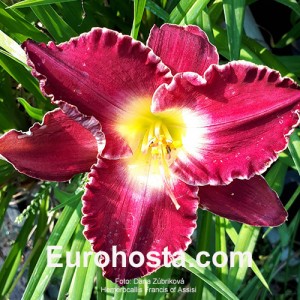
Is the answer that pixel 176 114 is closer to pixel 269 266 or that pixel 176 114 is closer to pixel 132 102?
pixel 132 102

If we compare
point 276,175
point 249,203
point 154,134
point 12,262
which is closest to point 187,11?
point 154,134

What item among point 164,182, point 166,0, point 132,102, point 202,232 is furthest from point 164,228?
point 166,0

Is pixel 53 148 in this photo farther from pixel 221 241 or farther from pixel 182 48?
pixel 221 241

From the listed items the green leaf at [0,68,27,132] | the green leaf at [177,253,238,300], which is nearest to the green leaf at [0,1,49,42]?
the green leaf at [0,68,27,132]

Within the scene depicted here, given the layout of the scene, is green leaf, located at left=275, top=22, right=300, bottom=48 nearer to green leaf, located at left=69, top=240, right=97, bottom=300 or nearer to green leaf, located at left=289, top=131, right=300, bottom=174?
green leaf, located at left=289, top=131, right=300, bottom=174

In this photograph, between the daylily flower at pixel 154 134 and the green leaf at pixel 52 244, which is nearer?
the daylily flower at pixel 154 134

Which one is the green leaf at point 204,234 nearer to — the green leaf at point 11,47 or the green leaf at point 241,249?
the green leaf at point 241,249

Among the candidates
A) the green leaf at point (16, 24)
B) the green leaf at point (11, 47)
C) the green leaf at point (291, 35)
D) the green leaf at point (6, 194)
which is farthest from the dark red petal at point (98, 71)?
the green leaf at point (291, 35)
